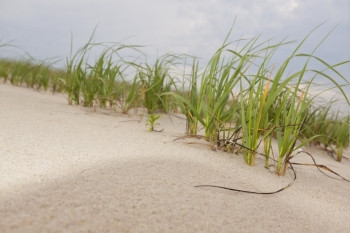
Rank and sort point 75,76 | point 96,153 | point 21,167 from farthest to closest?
point 75,76, point 96,153, point 21,167

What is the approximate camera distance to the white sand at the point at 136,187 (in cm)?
72

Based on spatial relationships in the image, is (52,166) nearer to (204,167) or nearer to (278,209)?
(204,167)

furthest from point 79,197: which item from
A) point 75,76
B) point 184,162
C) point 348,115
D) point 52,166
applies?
point 348,115

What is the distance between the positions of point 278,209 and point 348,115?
91.1 inches

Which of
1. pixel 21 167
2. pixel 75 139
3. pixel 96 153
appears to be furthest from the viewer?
pixel 75 139

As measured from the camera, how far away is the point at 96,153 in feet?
3.75

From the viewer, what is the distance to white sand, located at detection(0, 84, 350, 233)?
0.72 m

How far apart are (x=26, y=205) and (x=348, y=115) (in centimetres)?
291

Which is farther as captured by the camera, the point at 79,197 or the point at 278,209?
the point at 278,209

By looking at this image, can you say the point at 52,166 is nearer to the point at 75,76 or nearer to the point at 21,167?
the point at 21,167

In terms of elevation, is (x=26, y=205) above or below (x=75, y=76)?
below

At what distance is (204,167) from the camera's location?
1197 millimetres

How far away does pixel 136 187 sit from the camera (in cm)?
89

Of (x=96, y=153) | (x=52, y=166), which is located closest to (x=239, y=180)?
(x=96, y=153)
